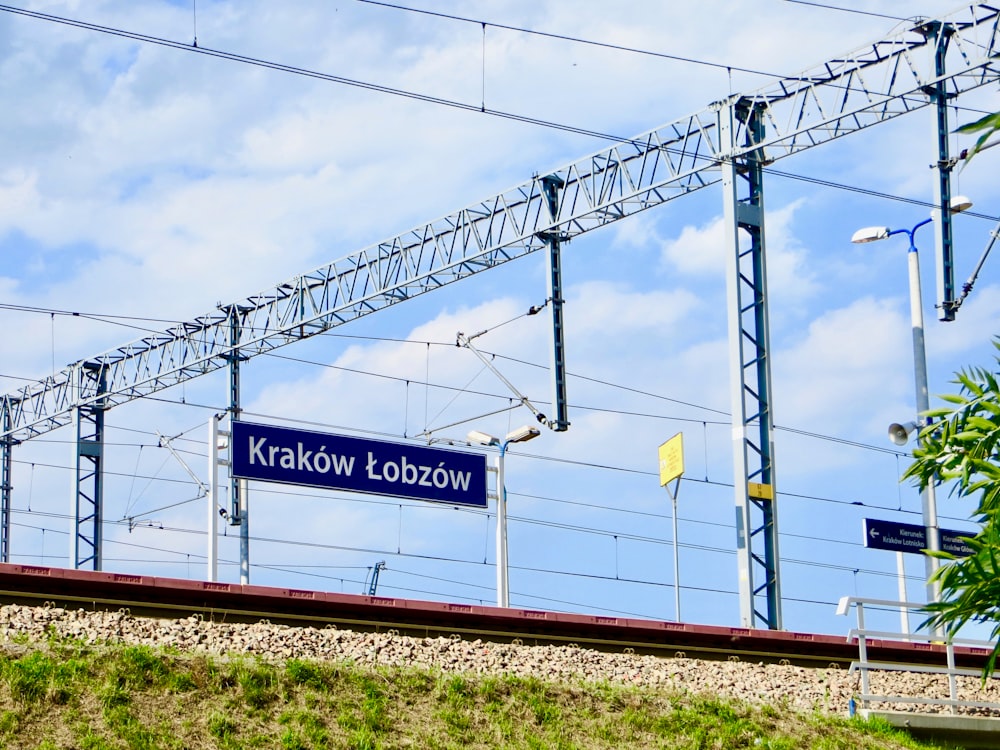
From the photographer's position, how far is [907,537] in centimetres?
3291

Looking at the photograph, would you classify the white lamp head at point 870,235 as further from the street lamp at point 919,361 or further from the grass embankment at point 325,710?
the grass embankment at point 325,710

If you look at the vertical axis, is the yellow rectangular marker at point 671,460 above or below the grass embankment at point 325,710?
above

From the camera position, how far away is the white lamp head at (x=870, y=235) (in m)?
29.2

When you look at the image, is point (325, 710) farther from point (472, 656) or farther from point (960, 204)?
point (960, 204)

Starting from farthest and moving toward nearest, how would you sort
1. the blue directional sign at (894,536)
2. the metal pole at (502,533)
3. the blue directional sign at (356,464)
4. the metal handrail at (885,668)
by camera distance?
the blue directional sign at (894,536), the metal pole at (502,533), the blue directional sign at (356,464), the metal handrail at (885,668)

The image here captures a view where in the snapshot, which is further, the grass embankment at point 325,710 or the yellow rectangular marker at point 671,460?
the yellow rectangular marker at point 671,460

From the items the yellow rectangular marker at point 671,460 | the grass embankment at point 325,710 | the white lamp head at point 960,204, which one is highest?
the white lamp head at point 960,204

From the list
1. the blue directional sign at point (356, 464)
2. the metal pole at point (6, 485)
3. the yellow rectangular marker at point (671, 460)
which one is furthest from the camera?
the metal pole at point (6, 485)

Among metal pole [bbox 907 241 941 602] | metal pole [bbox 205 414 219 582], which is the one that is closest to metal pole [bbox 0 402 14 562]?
metal pole [bbox 205 414 219 582]

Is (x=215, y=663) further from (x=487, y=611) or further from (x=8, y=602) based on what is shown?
(x=487, y=611)

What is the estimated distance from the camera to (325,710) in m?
13.6

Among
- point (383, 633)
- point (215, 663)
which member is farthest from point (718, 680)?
point (215, 663)

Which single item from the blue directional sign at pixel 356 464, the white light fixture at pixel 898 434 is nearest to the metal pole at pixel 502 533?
the blue directional sign at pixel 356 464

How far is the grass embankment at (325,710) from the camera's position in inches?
492
